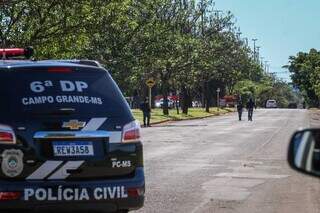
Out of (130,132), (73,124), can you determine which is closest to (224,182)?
(130,132)

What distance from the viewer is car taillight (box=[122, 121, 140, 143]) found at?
21.5ft

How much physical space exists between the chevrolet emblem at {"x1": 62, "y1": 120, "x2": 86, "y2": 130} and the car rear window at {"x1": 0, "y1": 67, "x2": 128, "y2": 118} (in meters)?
0.09

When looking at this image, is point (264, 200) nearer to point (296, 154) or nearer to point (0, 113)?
point (0, 113)

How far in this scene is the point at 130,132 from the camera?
664 centimetres

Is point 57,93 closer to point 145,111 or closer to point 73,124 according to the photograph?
point 73,124

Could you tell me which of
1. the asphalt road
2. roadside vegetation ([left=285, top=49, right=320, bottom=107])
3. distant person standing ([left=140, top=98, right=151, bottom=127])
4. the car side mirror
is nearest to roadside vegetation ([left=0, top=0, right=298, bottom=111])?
distant person standing ([left=140, top=98, right=151, bottom=127])

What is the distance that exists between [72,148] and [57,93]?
1.81 ft

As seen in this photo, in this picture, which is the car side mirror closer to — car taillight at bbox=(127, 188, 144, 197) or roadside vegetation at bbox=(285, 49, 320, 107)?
car taillight at bbox=(127, 188, 144, 197)

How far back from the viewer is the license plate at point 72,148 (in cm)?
622

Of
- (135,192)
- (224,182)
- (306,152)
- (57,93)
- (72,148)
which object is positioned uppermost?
(57,93)

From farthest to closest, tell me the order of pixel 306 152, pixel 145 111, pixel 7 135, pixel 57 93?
1. pixel 145 111
2. pixel 57 93
3. pixel 7 135
4. pixel 306 152

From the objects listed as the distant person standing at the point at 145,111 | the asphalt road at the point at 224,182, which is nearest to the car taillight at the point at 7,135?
the asphalt road at the point at 224,182

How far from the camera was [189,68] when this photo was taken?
180 feet

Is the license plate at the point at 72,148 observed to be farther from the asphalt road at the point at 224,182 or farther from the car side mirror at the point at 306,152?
the car side mirror at the point at 306,152
